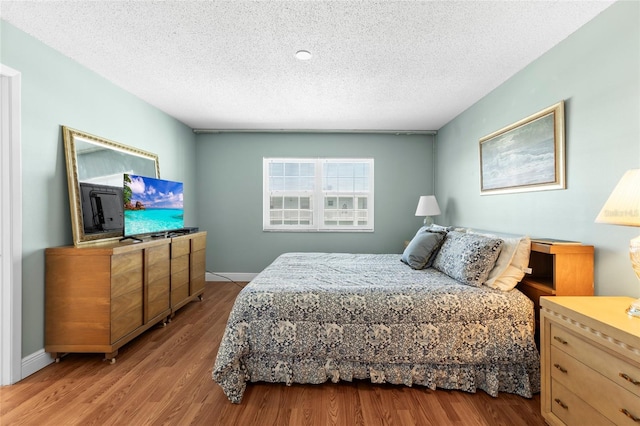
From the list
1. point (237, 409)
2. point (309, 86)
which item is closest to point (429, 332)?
point (237, 409)

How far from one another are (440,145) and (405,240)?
156cm

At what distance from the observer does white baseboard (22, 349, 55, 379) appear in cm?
206

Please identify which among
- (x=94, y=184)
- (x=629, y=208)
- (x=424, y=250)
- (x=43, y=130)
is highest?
(x=43, y=130)

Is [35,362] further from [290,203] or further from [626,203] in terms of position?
[626,203]

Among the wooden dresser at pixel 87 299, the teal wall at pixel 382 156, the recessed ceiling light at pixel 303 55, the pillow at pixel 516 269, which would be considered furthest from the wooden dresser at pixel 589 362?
the wooden dresser at pixel 87 299

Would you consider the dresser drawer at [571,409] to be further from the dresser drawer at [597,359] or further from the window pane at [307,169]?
the window pane at [307,169]

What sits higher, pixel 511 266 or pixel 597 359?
pixel 511 266

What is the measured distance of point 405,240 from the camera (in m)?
4.66

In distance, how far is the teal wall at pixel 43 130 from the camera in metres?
2.08

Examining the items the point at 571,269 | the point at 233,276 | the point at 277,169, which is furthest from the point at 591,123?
the point at 233,276

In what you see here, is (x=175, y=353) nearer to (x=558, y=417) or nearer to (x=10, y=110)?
(x=10, y=110)

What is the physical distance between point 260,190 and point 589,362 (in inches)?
162

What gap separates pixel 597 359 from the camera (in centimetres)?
132

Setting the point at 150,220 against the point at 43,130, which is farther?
the point at 150,220
